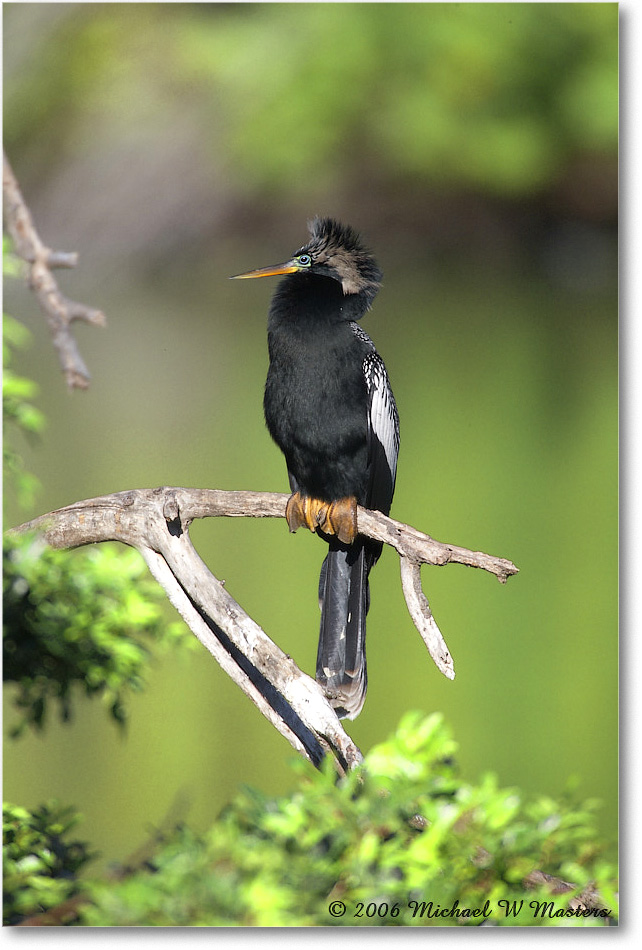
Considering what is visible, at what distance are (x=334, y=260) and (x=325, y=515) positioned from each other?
0.68 metres

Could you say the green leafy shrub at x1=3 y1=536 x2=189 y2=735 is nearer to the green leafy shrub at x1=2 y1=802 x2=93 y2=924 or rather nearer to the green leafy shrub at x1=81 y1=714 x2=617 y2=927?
the green leafy shrub at x1=2 y1=802 x2=93 y2=924

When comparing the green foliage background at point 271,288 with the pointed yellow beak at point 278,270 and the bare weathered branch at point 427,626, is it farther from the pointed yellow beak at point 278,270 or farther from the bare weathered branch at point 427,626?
the bare weathered branch at point 427,626

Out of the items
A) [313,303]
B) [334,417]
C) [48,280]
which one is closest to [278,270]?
[313,303]

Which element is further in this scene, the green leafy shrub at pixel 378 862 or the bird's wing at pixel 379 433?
the bird's wing at pixel 379 433

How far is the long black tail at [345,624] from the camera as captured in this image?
8.20 ft

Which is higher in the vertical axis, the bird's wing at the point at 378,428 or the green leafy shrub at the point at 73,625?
the bird's wing at the point at 378,428

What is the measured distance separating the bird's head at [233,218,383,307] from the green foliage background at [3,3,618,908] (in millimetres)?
147

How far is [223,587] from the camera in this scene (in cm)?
225

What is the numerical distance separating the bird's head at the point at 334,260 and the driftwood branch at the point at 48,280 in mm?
489

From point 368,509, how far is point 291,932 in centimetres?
103

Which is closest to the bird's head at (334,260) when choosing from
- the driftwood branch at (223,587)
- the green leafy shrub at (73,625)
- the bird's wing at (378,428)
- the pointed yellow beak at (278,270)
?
the pointed yellow beak at (278,270)

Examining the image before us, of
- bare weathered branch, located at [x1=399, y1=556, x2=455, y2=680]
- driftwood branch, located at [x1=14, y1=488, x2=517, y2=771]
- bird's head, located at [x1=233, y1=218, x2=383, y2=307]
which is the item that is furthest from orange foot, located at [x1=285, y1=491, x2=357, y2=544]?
bird's head, located at [x1=233, y1=218, x2=383, y2=307]

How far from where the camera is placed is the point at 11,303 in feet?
8.19

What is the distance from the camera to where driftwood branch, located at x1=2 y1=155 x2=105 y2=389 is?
87.8 inches
